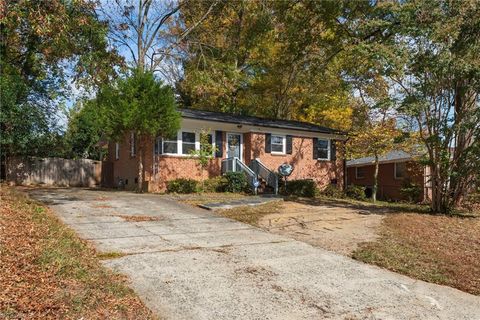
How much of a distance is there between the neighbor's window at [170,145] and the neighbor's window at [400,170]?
1526 cm

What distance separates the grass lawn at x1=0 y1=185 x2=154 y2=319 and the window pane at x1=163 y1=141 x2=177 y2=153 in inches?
486

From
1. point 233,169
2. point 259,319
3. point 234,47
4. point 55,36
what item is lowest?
point 259,319

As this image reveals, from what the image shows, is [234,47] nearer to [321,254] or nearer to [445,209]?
[445,209]

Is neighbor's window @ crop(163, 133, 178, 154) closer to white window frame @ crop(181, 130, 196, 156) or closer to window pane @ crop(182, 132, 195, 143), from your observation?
white window frame @ crop(181, 130, 196, 156)

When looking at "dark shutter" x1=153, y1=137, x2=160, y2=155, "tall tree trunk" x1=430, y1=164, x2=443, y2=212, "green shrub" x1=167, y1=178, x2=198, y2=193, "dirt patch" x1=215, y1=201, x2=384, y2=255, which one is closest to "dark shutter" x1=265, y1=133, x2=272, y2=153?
"green shrub" x1=167, y1=178, x2=198, y2=193

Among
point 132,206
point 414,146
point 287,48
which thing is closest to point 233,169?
point 287,48

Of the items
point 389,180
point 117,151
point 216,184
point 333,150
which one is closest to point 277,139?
point 333,150

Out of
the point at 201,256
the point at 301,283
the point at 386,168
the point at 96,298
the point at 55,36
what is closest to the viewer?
the point at 96,298

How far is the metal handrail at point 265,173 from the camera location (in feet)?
65.7

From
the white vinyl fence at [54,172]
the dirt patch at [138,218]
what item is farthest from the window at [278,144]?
the dirt patch at [138,218]

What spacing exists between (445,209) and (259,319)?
10.9 metres

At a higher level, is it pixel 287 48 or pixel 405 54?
pixel 287 48

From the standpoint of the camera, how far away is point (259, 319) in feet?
15.5

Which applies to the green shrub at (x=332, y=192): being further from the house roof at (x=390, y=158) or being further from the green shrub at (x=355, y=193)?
the house roof at (x=390, y=158)
